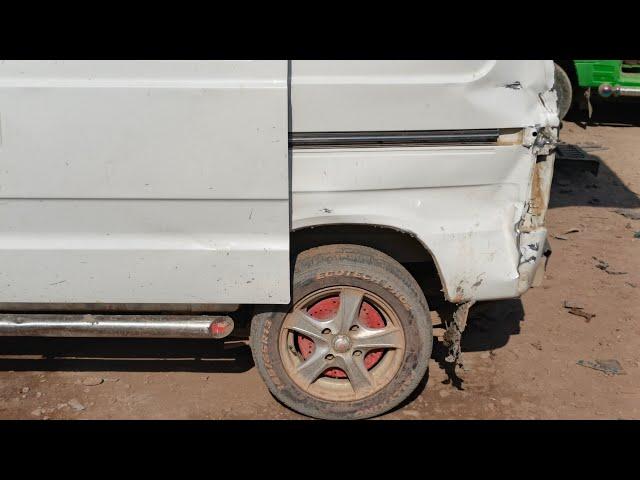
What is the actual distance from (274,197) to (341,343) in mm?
919

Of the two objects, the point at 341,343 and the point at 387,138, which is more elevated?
the point at 387,138

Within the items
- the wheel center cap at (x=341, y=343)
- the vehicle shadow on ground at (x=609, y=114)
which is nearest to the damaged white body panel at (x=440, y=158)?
the wheel center cap at (x=341, y=343)

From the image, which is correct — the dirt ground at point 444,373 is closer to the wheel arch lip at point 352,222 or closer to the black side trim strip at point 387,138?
the wheel arch lip at point 352,222

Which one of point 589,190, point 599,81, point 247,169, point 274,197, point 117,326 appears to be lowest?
point 589,190

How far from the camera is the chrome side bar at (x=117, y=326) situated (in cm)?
345

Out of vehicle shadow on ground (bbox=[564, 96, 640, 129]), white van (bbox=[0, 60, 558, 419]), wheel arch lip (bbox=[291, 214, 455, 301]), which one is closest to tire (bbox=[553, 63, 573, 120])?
vehicle shadow on ground (bbox=[564, 96, 640, 129])

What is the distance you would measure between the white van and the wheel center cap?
0.04ft

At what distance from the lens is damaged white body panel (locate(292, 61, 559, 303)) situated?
3.12 meters

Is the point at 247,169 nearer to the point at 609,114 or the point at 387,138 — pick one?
the point at 387,138

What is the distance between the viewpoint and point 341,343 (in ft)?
11.7

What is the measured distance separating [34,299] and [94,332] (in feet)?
1.12

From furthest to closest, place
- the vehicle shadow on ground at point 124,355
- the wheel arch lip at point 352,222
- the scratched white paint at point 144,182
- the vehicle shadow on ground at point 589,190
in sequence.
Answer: the vehicle shadow on ground at point 589,190, the vehicle shadow on ground at point 124,355, the wheel arch lip at point 352,222, the scratched white paint at point 144,182

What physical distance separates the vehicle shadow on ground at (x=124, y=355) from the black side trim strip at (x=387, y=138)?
1.64m

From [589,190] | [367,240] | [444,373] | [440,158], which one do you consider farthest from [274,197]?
[589,190]
